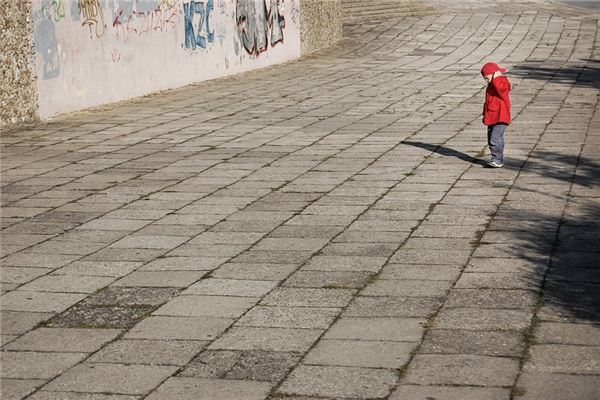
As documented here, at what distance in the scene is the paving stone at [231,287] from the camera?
22.2 ft

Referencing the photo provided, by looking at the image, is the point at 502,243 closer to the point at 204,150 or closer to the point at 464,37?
the point at 204,150

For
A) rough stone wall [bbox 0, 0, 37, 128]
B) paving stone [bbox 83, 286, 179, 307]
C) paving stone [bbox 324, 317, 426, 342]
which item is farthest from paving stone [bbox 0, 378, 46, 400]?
rough stone wall [bbox 0, 0, 37, 128]

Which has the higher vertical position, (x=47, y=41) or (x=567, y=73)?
(x=47, y=41)

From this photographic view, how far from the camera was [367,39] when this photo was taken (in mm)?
28234

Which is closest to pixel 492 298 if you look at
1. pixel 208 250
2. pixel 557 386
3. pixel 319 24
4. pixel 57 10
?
pixel 557 386

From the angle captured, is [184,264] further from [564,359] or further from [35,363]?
[564,359]

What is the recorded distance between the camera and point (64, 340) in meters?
5.96

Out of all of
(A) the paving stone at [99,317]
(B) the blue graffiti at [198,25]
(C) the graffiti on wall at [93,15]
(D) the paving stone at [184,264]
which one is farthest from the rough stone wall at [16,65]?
(A) the paving stone at [99,317]

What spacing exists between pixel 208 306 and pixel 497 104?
18.2 ft

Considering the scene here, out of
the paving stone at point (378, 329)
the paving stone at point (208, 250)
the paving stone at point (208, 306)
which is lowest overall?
the paving stone at point (208, 250)

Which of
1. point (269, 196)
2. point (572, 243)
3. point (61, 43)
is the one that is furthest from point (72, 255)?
point (61, 43)

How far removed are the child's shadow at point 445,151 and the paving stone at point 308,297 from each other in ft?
15.7

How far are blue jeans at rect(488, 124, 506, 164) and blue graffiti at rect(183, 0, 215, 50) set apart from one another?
954cm

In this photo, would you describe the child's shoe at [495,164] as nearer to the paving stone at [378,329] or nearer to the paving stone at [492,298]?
the paving stone at [492,298]
